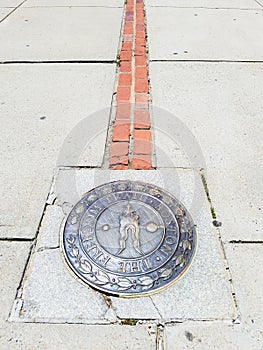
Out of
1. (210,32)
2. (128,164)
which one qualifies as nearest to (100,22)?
(210,32)

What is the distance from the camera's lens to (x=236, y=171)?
93.7 inches

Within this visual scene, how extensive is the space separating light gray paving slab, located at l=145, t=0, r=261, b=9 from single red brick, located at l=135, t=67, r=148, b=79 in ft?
7.61

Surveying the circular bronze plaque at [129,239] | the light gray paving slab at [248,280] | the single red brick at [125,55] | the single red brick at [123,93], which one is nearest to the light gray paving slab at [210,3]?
the single red brick at [125,55]

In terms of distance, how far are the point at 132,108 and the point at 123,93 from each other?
0.27 meters

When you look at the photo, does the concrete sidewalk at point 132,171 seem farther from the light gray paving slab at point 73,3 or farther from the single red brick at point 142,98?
the light gray paving slab at point 73,3

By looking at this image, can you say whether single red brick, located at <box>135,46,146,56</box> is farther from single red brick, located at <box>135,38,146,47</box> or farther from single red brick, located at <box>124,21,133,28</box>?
single red brick, located at <box>124,21,133,28</box>

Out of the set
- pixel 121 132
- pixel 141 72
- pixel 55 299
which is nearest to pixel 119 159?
pixel 121 132

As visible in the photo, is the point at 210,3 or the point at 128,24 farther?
the point at 210,3

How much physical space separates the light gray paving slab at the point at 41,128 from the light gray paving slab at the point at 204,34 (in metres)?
0.93

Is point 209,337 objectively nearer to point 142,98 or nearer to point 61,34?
point 142,98

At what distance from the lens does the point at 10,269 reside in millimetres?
1784

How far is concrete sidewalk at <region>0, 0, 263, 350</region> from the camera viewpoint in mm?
1569

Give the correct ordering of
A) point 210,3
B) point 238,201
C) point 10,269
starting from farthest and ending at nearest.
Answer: point 210,3, point 238,201, point 10,269

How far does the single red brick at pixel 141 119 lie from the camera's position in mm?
2760
